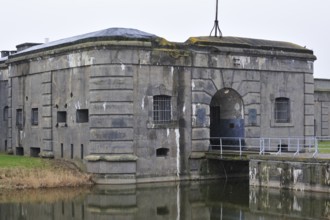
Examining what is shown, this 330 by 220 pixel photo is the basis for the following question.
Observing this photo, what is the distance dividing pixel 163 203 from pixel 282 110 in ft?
44.2

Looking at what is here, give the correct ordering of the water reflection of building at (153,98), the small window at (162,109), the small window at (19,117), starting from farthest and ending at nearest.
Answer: the small window at (19,117) < the small window at (162,109) < the water reflection of building at (153,98)

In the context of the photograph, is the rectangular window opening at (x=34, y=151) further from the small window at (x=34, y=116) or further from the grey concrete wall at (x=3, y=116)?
the grey concrete wall at (x=3, y=116)

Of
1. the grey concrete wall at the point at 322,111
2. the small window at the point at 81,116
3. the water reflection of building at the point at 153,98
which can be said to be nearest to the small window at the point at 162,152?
the water reflection of building at the point at 153,98

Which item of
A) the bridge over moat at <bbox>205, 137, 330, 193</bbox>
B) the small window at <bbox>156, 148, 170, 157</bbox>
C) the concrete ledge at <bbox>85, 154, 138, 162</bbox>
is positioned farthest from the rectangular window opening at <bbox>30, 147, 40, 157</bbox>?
the bridge over moat at <bbox>205, 137, 330, 193</bbox>

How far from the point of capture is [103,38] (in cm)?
2827

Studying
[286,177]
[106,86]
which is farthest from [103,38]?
[286,177]

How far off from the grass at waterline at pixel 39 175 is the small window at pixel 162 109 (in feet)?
14.4

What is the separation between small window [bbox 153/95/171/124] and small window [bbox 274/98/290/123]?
718cm

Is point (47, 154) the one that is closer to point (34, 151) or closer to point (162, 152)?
point (34, 151)

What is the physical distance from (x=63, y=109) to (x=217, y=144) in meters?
8.56

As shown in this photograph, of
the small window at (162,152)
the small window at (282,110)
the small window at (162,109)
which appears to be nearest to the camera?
the small window at (162,152)

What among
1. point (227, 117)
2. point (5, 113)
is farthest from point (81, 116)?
point (5, 113)

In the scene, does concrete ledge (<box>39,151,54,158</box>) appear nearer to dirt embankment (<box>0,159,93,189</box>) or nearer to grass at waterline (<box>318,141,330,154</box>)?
dirt embankment (<box>0,159,93,189</box>)

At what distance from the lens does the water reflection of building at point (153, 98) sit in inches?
1105
